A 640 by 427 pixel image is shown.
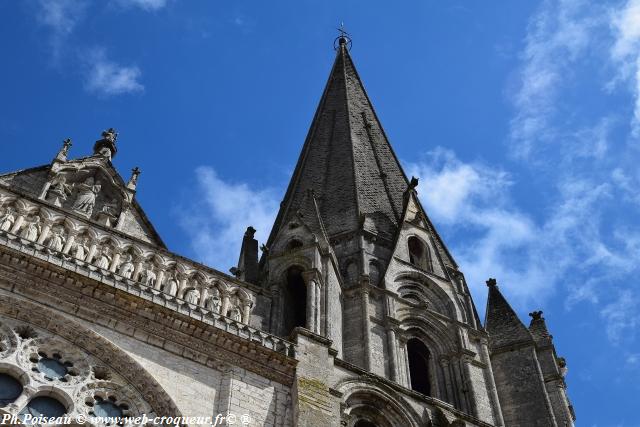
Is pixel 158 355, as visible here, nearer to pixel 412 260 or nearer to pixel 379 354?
pixel 379 354

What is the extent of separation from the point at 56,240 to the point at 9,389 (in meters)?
2.76

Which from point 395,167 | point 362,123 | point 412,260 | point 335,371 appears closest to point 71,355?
point 335,371

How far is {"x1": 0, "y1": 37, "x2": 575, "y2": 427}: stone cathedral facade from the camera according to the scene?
38.8ft

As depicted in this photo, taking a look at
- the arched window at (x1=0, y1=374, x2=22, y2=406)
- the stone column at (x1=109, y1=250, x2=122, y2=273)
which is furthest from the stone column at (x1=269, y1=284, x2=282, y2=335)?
the arched window at (x1=0, y1=374, x2=22, y2=406)

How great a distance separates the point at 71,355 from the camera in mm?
11820

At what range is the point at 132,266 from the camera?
13828 millimetres

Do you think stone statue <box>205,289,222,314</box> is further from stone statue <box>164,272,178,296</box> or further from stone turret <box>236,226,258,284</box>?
stone turret <box>236,226,258,284</box>

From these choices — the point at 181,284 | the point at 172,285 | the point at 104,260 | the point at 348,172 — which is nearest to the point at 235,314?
the point at 181,284

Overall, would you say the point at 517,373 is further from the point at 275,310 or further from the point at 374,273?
the point at 275,310

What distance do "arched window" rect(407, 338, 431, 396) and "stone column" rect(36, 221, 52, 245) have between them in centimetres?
581

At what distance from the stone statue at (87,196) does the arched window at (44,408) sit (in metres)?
5.03

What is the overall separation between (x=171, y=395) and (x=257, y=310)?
3.45 m

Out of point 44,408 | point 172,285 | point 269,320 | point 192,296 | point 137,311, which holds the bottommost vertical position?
point 44,408

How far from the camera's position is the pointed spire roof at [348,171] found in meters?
19.4
